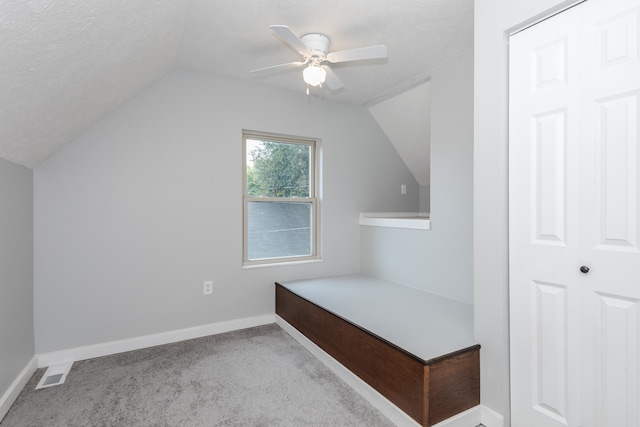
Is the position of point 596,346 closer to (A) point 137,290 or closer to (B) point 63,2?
(B) point 63,2

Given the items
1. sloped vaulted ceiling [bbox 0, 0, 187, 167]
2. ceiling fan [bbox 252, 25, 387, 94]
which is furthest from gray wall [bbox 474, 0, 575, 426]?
sloped vaulted ceiling [bbox 0, 0, 187, 167]

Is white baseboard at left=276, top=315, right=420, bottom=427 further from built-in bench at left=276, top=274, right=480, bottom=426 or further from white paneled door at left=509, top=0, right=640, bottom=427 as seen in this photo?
white paneled door at left=509, top=0, right=640, bottom=427

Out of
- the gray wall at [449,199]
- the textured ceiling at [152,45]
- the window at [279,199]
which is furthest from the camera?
the window at [279,199]

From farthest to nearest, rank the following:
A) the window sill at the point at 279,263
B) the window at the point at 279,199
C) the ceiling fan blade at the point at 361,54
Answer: the window at the point at 279,199 → the window sill at the point at 279,263 → the ceiling fan blade at the point at 361,54

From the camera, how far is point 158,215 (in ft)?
8.93

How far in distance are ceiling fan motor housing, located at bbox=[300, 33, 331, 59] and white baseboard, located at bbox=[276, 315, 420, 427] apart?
2092 millimetres

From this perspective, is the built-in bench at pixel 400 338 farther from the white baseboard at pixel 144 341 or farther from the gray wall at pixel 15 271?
the gray wall at pixel 15 271

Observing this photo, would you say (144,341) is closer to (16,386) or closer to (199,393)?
(16,386)

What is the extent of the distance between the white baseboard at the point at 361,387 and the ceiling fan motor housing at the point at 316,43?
6.86 feet

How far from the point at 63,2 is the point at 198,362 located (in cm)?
221

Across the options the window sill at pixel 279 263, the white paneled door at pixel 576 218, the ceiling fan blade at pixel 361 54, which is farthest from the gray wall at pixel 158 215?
the white paneled door at pixel 576 218

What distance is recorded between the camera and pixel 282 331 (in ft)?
9.84

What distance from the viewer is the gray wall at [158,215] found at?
240 centimetres

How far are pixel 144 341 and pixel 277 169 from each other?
6.28 feet
